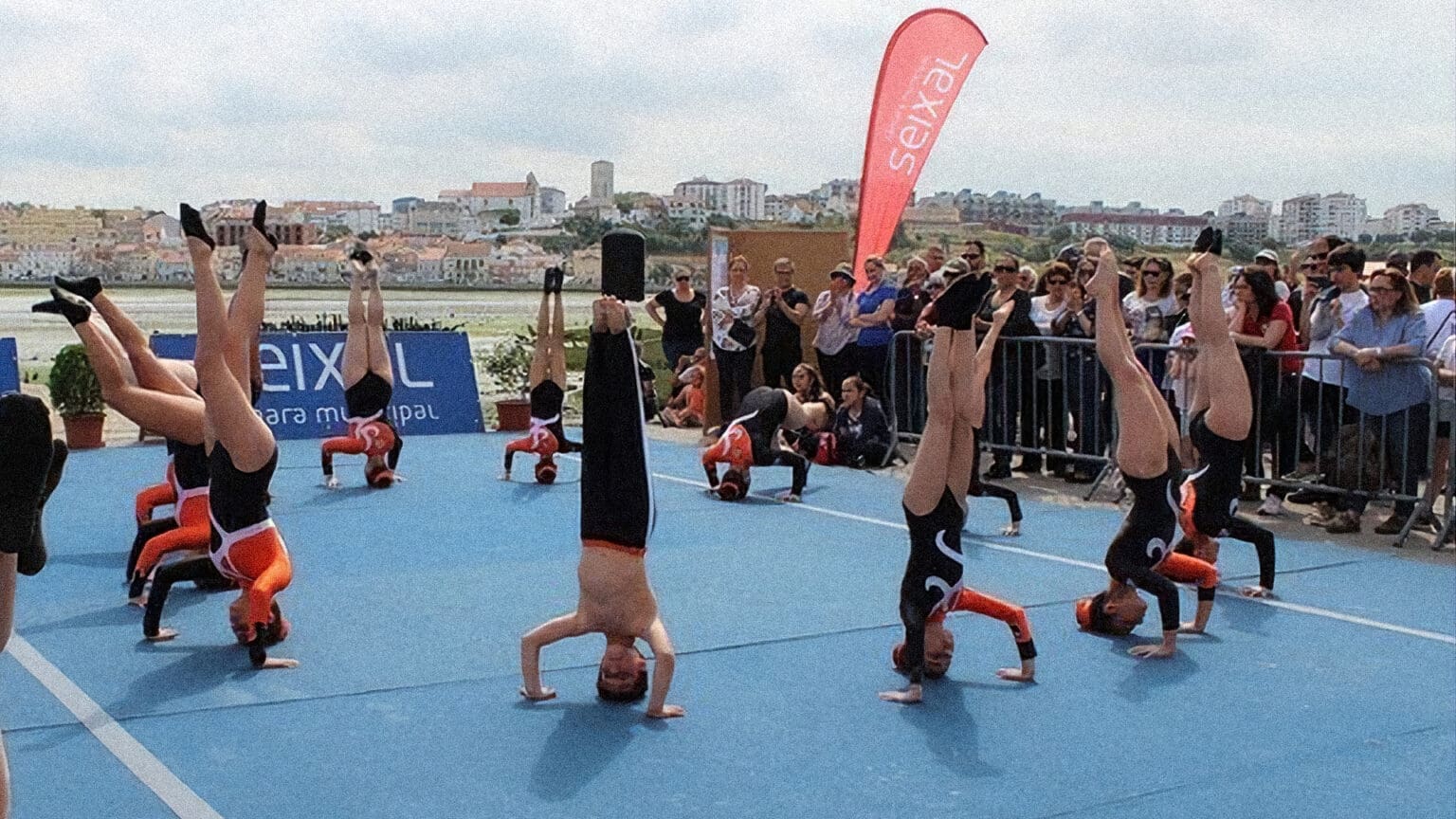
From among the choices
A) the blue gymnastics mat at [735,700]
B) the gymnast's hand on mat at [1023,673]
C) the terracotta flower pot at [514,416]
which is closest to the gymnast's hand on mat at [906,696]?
the blue gymnastics mat at [735,700]

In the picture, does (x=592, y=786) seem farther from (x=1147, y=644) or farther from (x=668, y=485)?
(x=668, y=485)

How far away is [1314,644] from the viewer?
7008mm

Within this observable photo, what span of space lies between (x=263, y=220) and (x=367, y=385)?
495 cm

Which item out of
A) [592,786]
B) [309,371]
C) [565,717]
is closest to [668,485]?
[309,371]

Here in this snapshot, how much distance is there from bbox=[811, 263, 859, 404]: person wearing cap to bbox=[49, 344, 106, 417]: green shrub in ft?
24.5

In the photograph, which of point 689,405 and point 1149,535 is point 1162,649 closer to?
point 1149,535

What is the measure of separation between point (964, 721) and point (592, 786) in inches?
64.4

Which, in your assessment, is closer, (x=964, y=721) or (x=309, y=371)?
(x=964, y=721)

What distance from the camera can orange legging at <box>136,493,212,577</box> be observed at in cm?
763

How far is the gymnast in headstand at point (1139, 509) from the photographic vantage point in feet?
22.2

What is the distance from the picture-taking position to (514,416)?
1689 cm

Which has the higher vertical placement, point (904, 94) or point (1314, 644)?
point (904, 94)

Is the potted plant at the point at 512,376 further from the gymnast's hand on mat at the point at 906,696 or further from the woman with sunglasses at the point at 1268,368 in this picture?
the gymnast's hand on mat at the point at 906,696

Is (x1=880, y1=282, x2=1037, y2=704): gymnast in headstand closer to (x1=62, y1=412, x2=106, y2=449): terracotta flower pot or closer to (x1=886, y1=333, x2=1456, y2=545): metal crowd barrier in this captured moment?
(x1=886, y1=333, x2=1456, y2=545): metal crowd barrier
